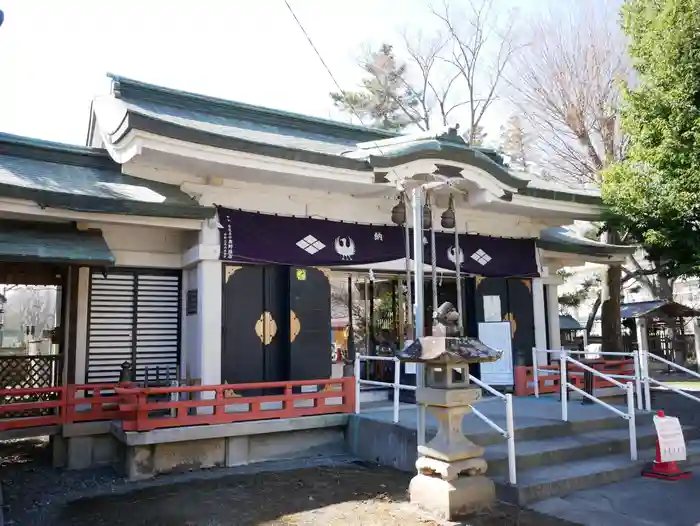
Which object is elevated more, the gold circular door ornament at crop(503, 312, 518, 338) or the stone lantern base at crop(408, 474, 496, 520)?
the gold circular door ornament at crop(503, 312, 518, 338)

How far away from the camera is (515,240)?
455 inches

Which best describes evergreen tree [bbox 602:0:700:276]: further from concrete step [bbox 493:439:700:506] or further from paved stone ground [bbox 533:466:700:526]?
paved stone ground [bbox 533:466:700:526]

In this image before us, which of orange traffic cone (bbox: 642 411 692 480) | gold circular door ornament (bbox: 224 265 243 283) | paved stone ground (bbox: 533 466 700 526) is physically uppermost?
gold circular door ornament (bbox: 224 265 243 283)

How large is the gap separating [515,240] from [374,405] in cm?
465

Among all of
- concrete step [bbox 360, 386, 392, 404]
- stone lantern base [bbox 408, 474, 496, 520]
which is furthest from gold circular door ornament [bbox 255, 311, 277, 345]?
stone lantern base [bbox 408, 474, 496, 520]

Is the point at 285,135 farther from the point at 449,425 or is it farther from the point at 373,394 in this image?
the point at 449,425

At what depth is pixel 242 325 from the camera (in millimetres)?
8578

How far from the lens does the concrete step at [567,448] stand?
6463mm

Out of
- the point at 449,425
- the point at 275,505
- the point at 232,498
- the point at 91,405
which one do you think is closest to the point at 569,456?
the point at 449,425

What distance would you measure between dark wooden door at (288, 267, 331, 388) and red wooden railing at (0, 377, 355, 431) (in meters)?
0.45

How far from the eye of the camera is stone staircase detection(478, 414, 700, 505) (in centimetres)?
599

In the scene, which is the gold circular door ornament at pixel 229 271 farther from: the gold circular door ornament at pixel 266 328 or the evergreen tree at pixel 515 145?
the evergreen tree at pixel 515 145

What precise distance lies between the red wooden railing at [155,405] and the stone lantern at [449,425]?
2534 mm

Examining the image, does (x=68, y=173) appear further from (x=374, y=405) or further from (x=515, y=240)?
(x=515, y=240)
